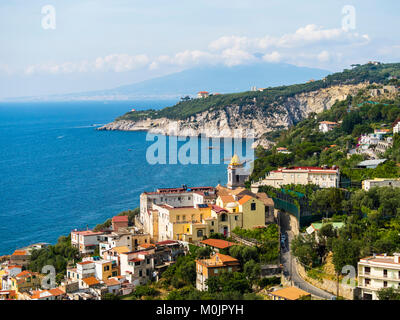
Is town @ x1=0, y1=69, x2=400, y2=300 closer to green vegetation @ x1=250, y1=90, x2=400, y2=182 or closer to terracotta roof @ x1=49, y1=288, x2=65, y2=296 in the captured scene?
terracotta roof @ x1=49, y1=288, x2=65, y2=296

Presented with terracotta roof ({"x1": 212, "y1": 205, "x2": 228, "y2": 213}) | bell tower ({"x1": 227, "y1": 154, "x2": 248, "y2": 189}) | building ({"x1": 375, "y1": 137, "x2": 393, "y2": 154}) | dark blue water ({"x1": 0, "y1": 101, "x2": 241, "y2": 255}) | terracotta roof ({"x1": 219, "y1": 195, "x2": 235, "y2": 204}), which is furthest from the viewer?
dark blue water ({"x1": 0, "y1": 101, "x2": 241, "y2": 255})

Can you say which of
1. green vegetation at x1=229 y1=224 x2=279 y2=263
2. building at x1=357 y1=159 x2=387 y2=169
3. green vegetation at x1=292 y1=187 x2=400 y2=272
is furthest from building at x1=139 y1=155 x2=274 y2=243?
building at x1=357 y1=159 x2=387 y2=169

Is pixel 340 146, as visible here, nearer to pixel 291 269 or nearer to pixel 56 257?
pixel 291 269

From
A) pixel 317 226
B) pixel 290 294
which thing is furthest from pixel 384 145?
pixel 290 294

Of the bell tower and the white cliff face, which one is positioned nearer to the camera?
the bell tower

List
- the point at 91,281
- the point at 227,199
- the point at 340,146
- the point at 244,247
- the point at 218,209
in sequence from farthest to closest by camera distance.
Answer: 1. the point at 340,146
2. the point at 227,199
3. the point at 218,209
4. the point at 91,281
5. the point at 244,247

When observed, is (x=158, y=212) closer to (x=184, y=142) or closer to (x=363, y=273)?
(x=363, y=273)
